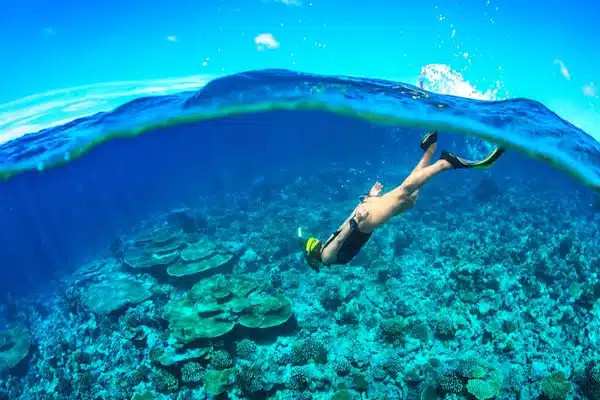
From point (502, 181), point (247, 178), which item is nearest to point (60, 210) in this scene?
point (247, 178)

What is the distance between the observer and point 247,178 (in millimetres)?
33875

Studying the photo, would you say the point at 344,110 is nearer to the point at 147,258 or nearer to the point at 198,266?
the point at 198,266

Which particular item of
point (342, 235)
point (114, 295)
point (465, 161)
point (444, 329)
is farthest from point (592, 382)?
point (114, 295)

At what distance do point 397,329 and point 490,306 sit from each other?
3.33 metres

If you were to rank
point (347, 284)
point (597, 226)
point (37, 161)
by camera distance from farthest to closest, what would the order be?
1. point (37, 161)
2. point (597, 226)
3. point (347, 284)

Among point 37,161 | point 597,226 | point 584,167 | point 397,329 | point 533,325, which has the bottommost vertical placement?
point 597,226

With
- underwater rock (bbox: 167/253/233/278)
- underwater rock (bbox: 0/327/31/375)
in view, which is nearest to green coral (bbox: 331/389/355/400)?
underwater rock (bbox: 167/253/233/278)

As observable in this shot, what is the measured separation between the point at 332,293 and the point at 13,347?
11530mm

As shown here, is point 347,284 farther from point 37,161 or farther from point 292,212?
point 37,161

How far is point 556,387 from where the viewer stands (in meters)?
7.36

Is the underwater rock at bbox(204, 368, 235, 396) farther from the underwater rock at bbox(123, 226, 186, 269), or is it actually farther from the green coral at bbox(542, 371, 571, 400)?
the green coral at bbox(542, 371, 571, 400)

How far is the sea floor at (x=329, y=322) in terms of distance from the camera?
26.0 feet

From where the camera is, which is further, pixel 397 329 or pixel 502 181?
pixel 502 181

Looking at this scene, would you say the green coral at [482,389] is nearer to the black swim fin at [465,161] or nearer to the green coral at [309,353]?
the green coral at [309,353]
